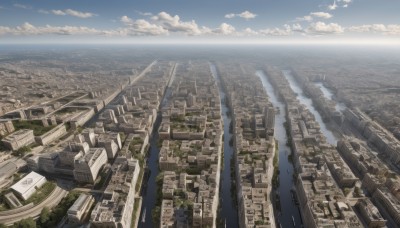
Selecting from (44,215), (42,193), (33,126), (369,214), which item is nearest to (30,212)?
(44,215)

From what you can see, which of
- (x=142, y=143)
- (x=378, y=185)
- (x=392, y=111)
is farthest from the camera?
(x=392, y=111)

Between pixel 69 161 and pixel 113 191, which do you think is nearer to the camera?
pixel 113 191

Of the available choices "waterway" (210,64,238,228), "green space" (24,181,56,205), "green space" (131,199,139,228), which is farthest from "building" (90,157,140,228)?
"waterway" (210,64,238,228)

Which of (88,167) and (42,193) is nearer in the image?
(42,193)

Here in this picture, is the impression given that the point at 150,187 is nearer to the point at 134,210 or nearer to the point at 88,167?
the point at 134,210

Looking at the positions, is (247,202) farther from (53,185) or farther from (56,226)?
(53,185)

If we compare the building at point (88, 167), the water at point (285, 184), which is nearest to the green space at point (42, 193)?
the building at point (88, 167)

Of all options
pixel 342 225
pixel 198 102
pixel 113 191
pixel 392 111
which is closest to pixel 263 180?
pixel 342 225
